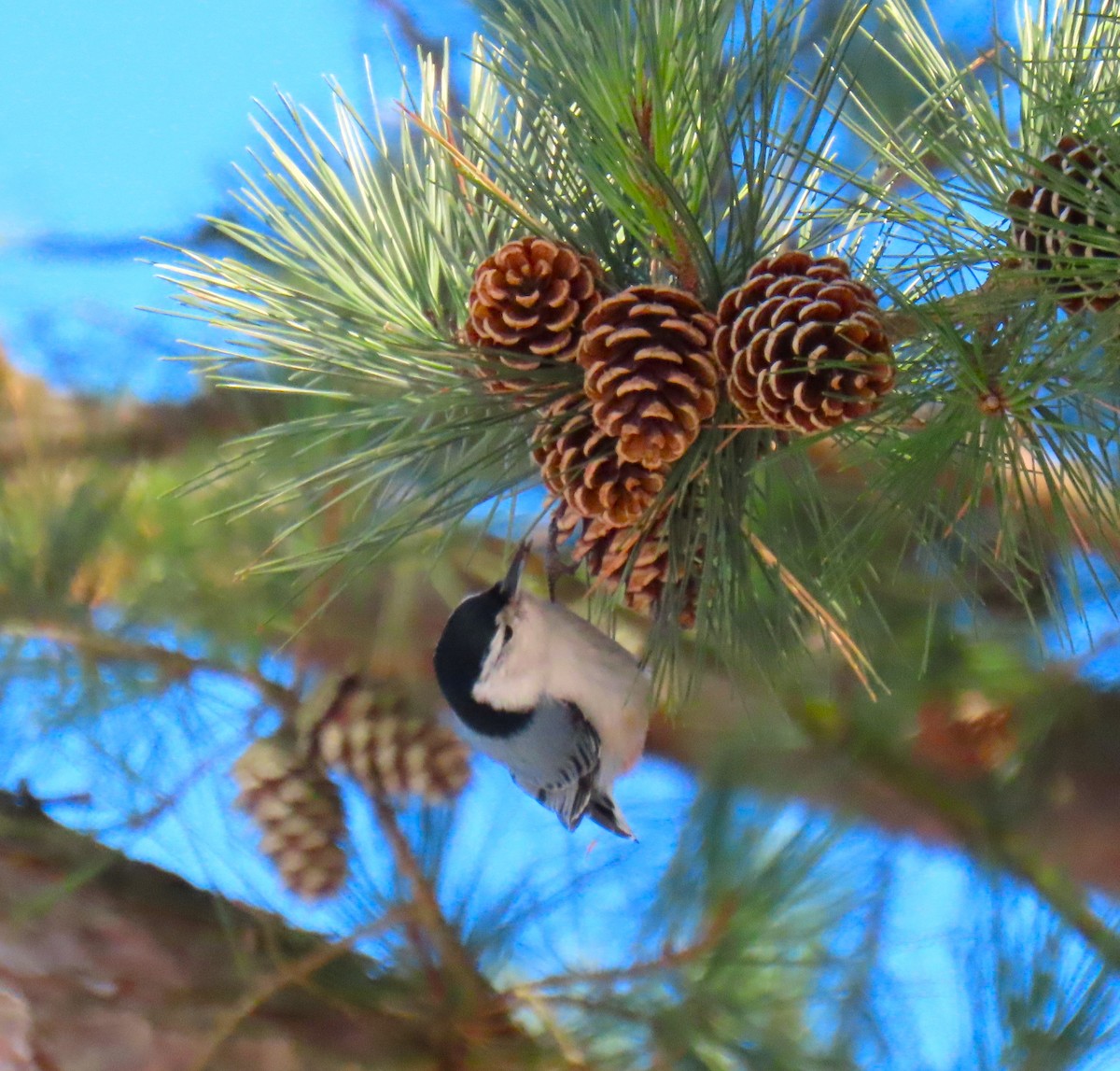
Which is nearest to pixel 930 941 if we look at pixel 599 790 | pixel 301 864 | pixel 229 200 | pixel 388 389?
pixel 599 790

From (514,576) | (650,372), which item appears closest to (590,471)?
(650,372)

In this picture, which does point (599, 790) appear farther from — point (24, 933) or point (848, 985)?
point (24, 933)

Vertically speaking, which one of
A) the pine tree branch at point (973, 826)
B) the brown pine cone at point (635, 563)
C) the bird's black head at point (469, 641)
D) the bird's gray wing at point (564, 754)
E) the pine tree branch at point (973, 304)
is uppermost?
the pine tree branch at point (973, 304)

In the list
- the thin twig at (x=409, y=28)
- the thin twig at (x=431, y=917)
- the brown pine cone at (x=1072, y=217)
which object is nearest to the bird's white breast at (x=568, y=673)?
the thin twig at (x=431, y=917)

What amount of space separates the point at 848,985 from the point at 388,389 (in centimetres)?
51

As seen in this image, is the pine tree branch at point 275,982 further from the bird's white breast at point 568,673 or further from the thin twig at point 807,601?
the thin twig at point 807,601

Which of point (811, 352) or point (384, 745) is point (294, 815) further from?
point (811, 352)

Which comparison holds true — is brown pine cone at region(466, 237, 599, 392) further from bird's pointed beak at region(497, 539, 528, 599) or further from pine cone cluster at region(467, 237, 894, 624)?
bird's pointed beak at region(497, 539, 528, 599)

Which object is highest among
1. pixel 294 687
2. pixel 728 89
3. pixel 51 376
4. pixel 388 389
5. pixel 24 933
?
pixel 728 89

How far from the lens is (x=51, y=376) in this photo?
3.00 feet

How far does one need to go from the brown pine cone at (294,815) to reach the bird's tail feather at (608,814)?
0.62 ft

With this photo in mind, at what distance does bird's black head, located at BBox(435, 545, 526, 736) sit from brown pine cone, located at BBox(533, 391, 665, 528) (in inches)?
9.0

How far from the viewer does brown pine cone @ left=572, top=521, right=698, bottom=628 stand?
1.79ft

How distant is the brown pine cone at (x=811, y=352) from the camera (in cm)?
41
